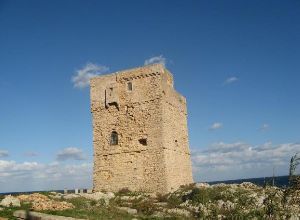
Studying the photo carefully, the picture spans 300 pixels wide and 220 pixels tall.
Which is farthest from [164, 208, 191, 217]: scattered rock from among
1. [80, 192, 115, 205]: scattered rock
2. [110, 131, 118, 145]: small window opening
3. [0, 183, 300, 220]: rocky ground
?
[110, 131, 118, 145]: small window opening

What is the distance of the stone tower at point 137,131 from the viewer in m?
21.5

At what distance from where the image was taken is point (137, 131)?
878 inches

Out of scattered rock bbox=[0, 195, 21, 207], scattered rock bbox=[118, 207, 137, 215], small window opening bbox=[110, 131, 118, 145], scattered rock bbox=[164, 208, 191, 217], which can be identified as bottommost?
scattered rock bbox=[164, 208, 191, 217]

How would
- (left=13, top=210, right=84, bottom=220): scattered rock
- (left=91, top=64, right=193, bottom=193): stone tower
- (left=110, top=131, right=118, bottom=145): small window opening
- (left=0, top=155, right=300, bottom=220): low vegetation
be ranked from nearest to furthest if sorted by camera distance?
(left=13, top=210, right=84, bottom=220): scattered rock
(left=0, top=155, right=300, bottom=220): low vegetation
(left=91, top=64, right=193, bottom=193): stone tower
(left=110, top=131, right=118, bottom=145): small window opening

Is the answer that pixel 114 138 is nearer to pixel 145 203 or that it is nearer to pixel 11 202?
pixel 145 203

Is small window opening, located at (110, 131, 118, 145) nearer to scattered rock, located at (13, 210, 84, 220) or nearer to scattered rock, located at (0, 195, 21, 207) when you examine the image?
scattered rock, located at (0, 195, 21, 207)

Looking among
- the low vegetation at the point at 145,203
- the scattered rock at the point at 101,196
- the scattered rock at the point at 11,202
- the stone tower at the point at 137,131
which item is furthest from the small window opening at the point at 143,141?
the scattered rock at the point at 11,202

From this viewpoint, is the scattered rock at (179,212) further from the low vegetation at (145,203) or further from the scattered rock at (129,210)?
the scattered rock at (129,210)

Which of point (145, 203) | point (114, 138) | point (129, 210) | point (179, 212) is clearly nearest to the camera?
point (129, 210)

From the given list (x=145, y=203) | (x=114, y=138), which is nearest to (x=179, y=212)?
(x=145, y=203)

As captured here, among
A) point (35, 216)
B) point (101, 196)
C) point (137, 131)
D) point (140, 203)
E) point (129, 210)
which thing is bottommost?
point (129, 210)

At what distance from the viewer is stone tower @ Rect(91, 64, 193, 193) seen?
70.5ft

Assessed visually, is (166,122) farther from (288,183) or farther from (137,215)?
(288,183)

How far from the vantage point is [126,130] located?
74.5ft
